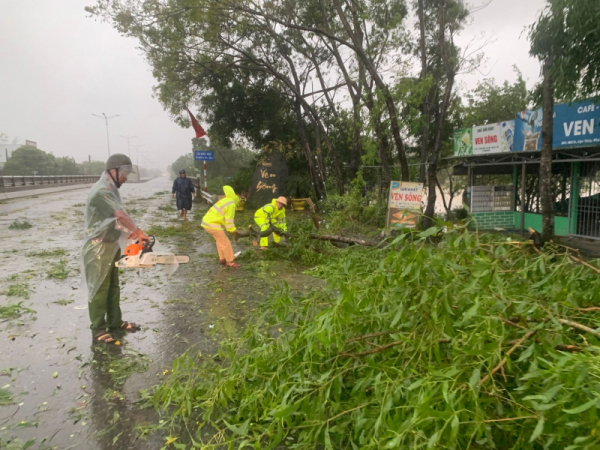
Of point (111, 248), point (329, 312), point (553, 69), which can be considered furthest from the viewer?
point (553, 69)

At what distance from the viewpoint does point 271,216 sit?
24.8 feet

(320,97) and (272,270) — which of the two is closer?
(272,270)

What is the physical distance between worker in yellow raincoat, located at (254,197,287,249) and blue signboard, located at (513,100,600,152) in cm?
595

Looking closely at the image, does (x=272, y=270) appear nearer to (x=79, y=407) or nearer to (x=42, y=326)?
(x=42, y=326)

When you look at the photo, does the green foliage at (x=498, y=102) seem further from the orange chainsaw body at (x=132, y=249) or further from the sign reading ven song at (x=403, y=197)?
the orange chainsaw body at (x=132, y=249)

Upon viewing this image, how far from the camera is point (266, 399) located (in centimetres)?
243

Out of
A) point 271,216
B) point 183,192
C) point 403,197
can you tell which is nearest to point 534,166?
point 403,197

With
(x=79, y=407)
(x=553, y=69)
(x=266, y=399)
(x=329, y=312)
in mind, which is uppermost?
(x=553, y=69)

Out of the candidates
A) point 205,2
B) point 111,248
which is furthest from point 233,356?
point 205,2

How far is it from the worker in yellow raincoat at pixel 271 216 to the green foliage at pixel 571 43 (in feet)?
16.1

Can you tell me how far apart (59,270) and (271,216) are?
12.7 feet

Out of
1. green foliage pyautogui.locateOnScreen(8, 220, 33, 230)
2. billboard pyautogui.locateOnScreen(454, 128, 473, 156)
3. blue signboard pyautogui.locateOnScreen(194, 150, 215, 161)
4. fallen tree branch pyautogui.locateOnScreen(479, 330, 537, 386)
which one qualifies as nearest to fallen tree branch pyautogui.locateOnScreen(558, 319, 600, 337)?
fallen tree branch pyautogui.locateOnScreen(479, 330, 537, 386)

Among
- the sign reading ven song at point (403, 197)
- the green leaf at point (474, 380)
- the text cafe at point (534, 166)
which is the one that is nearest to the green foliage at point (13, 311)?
the green leaf at point (474, 380)

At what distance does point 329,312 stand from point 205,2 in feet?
33.1
